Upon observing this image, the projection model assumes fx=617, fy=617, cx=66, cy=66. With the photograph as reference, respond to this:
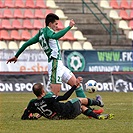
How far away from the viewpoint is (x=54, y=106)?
10.8m

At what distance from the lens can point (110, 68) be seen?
25.0m

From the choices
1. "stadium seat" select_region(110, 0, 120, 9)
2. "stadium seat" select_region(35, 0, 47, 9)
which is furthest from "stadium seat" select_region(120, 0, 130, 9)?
"stadium seat" select_region(35, 0, 47, 9)

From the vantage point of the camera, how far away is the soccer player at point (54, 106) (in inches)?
424

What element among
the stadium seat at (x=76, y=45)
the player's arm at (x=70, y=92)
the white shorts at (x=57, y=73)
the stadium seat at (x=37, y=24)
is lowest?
the player's arm at (x=70, y=92)

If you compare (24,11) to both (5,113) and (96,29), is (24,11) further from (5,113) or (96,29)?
(5,113)

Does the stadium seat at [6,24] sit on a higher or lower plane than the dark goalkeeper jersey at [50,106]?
higher

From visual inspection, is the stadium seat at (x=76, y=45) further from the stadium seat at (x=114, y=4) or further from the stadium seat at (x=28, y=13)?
the stadium seat at (x=114, y=4)

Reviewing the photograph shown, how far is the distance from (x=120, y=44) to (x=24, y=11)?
4760 mm

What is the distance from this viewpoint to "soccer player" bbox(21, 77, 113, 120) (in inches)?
424

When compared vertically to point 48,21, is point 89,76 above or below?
below

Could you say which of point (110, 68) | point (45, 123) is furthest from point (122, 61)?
point (45, 123)

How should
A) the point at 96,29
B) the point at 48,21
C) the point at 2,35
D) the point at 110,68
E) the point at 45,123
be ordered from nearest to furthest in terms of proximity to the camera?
1. the point at 45,123
2. the point at 48,21
3. the point at 110,68
4. the point at 2,35
5. the point at 96,29

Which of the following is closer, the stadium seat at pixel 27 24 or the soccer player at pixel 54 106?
the soccer player at pixel 54 106

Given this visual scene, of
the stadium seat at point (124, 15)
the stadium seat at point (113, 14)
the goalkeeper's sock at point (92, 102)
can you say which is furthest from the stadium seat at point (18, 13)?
the goalkeeper's sock at point (92, 102)
